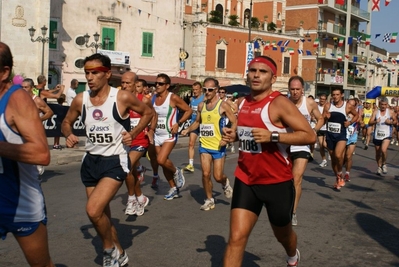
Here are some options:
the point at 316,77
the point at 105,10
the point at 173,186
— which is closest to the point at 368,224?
the point at 173,186

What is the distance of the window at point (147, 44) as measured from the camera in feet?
134

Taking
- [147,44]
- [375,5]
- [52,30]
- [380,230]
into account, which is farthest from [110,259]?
[147,44]

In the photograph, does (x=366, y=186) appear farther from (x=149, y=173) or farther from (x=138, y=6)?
(x=138, y=6)

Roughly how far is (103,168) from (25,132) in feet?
7.25

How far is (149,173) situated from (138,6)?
29196mm

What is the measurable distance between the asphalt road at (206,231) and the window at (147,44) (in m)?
30.5

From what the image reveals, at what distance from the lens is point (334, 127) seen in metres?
11.2

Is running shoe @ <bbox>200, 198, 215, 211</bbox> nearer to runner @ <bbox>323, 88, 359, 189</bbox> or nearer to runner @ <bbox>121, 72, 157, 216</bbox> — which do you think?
runner @ <bbox>121, 72, 157, 216</bbox>

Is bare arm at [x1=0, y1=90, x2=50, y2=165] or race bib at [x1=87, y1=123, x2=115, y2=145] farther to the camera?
→ race bib at [x1=87, y1=123, x2=115, y2=145]

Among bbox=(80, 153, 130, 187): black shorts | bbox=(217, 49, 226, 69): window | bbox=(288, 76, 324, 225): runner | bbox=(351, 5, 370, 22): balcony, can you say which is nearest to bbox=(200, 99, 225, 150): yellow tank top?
bbox=(288, 76, 324, 225): runner

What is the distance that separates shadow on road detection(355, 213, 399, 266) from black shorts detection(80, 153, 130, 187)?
323 centimetres

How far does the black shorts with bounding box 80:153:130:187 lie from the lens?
544 centimetres

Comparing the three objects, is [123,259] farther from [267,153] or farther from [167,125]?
[167,125]

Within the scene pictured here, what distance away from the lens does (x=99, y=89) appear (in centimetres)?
Result: 555
